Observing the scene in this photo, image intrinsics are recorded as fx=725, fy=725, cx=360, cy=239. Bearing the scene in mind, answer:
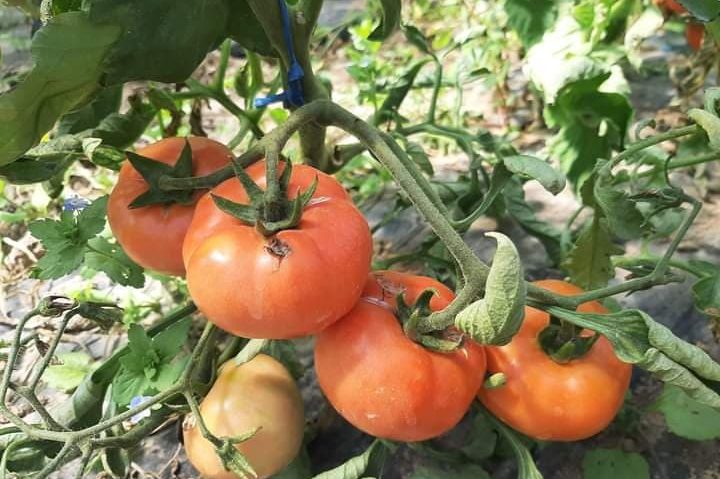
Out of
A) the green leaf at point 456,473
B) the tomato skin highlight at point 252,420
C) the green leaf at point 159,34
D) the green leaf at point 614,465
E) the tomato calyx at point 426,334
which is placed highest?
the green leaf at point 159,34

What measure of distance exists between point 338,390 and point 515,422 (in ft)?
0.66

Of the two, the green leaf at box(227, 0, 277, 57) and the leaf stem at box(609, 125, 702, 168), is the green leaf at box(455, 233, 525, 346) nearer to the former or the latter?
the leaf stem at box(609, 125, 702, 168)

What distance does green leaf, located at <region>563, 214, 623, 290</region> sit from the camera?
2.94ft

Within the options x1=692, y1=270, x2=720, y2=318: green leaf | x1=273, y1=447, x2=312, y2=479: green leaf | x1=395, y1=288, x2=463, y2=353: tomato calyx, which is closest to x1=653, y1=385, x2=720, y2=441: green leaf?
x1=692, y1=270, x2=720, y2=318: green leaf

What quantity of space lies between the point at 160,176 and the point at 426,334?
1.07 feet

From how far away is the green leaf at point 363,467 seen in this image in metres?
0.78

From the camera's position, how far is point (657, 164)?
112cm

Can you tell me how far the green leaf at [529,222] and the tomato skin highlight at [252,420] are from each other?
1.51 feet

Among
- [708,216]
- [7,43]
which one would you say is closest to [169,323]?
[708,216]

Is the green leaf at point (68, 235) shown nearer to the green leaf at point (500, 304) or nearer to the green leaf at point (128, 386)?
the green leaf at point (128, 386)

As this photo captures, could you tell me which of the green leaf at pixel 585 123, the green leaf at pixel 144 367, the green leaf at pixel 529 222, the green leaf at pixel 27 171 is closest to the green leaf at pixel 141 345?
the green leaf at pixel 144 367

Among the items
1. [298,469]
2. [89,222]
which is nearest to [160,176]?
[89,222]

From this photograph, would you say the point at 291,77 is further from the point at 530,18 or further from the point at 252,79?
the point at 530,18

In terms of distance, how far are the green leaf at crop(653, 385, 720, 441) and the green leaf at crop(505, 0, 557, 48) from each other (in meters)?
0.67
